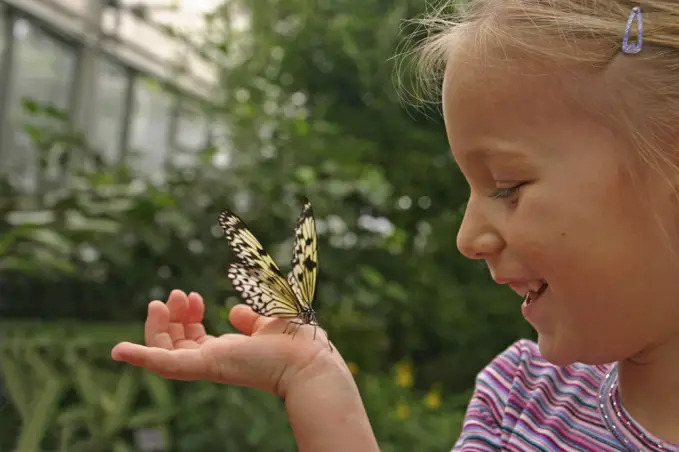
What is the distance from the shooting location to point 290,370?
76cm

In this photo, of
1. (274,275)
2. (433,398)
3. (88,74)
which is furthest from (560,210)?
(88,74)

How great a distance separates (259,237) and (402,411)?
52 centimetres

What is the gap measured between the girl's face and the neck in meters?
0.05

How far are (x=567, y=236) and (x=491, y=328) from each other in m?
1.71

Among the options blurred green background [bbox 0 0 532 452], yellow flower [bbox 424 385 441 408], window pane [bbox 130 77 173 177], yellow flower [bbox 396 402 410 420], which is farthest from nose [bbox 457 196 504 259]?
window pane [bbox 130 77 173 177]

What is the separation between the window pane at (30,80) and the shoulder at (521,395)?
1934 mm

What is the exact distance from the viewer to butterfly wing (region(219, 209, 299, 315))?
75 centimetres

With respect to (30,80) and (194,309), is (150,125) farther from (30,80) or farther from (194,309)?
(194,309)

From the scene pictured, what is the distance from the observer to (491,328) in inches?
92.5

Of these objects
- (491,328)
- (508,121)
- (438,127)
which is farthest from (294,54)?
(508,121)

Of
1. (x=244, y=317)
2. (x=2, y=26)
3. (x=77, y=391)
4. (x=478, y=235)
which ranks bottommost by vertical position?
(x=77, y=391)

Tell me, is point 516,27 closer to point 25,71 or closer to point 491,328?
point 491,328

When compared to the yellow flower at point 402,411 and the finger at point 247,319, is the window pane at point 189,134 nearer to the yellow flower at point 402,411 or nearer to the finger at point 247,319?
the yellow flower at point 402,411

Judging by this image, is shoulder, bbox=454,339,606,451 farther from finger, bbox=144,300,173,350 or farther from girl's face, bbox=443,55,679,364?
finger, bbox=144,300,173,350
